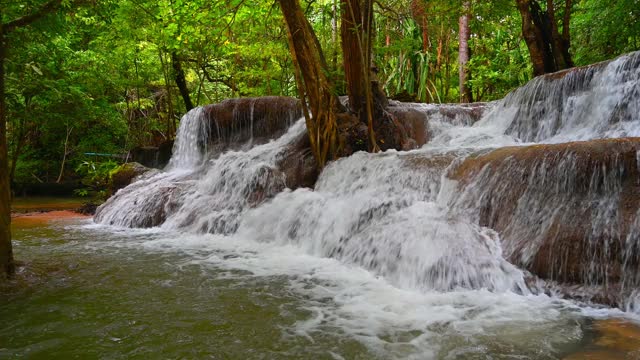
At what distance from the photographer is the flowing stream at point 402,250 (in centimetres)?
274

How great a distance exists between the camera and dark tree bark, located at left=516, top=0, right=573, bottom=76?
29.7ft


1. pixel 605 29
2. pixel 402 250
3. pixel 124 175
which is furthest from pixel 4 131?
pixel 605 29

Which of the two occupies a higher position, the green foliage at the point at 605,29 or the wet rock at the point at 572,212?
the green foliage at the point at 605,29

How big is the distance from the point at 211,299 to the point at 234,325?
63 centimetres

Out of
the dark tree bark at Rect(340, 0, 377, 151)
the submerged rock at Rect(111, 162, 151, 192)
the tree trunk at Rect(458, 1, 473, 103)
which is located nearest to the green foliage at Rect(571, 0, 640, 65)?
the tree trunk at Rect(458, 1, 473, 103)

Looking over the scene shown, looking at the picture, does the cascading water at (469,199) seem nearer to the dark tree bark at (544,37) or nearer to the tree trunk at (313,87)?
the tree trunk at (313,87)

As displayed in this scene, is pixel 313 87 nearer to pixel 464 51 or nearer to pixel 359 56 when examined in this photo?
pixel 359 56

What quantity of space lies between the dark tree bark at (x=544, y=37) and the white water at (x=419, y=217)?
158 cm

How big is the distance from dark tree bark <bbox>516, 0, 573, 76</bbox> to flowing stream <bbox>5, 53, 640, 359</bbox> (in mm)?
1612

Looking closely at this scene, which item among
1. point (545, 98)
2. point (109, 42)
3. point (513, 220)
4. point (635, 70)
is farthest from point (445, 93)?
point (513, 220)

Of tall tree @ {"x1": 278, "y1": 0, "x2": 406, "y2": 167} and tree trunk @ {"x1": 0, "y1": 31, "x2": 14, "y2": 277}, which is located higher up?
tall tree @ {"x1": 278, "y1": 0, "x2": 406, "y2": 167}

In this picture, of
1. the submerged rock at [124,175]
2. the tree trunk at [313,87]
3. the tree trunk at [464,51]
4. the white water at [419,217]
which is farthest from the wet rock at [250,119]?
the tree trunk at [464,51]

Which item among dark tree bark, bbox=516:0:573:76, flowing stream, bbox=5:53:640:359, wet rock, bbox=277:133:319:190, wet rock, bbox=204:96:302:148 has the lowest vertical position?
flowing stream, bbox=5:53:640:359

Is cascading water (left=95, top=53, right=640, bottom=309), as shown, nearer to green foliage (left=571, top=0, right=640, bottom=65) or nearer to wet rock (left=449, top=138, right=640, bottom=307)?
wet rock (left=449, top=138, right=640, bottom=307)
